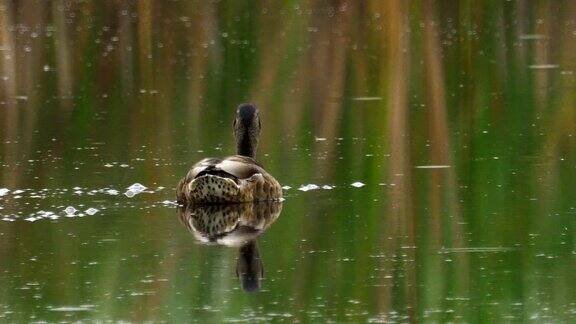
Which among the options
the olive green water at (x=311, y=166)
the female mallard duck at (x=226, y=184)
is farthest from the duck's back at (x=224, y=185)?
the olive green water at (x=311, y=166)

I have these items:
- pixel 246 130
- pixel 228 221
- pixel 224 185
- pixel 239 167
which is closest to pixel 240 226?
pixel 228 221

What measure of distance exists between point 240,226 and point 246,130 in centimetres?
188

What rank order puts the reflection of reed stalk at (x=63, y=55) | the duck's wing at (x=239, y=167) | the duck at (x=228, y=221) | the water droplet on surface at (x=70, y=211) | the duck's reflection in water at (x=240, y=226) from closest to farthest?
the duck's reflection in water at (x=240, y=226) < the duck at (x=228, y=221) < the water droplet on surface at (x=70, y=211) < the duck's wing at (x=239, y=167) < the reflection of reed stalk at (x=63, y=55)

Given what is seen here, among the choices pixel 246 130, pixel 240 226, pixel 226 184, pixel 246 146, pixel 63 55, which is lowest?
pixel 240 226

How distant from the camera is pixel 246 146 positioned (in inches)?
438

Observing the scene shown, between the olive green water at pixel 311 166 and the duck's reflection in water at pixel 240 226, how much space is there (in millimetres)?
70

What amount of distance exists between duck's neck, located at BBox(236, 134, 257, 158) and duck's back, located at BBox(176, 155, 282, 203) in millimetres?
856

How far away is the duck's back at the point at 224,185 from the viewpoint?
9.96m

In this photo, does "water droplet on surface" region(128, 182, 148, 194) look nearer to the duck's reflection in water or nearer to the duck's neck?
the duck's reflection in water

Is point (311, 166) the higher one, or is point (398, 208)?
point (311, 166)

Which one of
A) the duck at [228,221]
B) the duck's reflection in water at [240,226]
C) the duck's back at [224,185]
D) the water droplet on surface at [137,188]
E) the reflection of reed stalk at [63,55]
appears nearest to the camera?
the duck's reflection in water at [240,226]

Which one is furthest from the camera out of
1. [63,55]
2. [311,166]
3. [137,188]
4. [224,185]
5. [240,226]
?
[63,55]

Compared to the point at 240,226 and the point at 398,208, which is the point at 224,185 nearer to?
the point at 240,226

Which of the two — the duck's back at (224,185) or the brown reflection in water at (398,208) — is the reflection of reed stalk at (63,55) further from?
the duck's back at (224,185)
